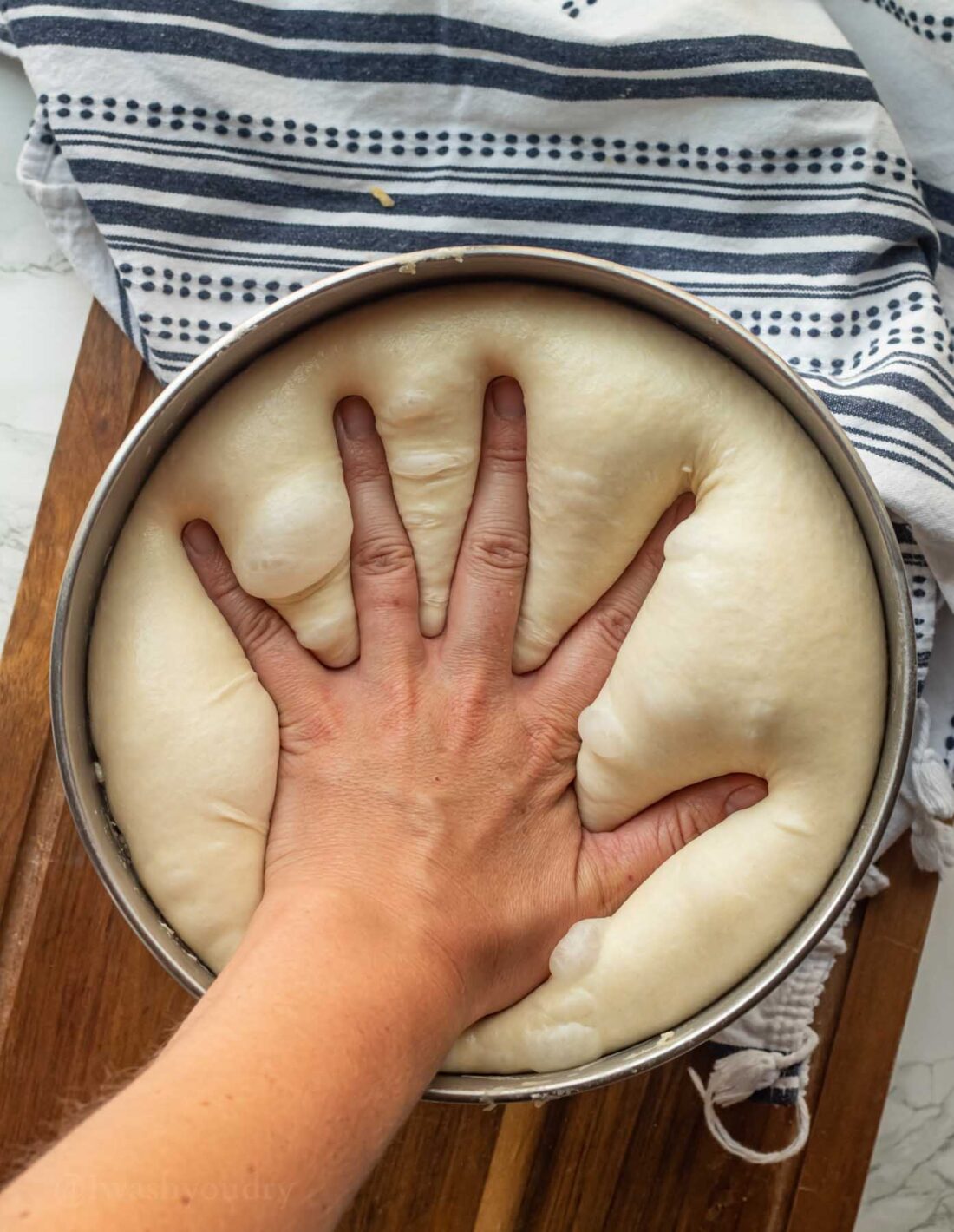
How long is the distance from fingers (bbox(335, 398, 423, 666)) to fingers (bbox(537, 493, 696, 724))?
0.31 ft

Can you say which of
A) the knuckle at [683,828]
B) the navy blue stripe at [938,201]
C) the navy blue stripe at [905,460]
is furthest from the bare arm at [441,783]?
the navy blue stripe at [938,201]

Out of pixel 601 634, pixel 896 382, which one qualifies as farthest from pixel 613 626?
pixel 896 382

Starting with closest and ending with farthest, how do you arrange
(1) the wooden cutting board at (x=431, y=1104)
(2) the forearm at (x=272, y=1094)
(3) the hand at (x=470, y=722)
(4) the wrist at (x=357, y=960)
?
(2) the forearm at (x=272, y=1094) < (4) the wrist at (x=357, y=960) < (3) the hand at (x=470, y=722) < (1) the wooden cutting board at (x=431, y=1104)

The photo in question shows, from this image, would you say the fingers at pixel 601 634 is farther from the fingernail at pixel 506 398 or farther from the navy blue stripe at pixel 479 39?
the navy blue stripe at pixel 479 39

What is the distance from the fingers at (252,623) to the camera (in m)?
0.62

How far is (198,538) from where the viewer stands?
62 centimetres

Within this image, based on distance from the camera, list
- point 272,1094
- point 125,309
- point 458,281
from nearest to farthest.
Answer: point 272,1094
point 458,281
point 125,309

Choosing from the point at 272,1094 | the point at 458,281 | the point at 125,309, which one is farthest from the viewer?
the point at 125,309

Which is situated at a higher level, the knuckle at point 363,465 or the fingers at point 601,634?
the knuckle at point 363,465

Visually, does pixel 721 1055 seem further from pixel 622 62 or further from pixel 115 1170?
pixel 622 62

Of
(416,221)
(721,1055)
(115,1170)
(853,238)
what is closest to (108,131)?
(416,221)

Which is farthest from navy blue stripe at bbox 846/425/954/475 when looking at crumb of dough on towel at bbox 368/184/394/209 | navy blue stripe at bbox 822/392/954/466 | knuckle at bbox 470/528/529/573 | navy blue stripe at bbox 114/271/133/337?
navy blue stripe at bbox 114/271/133/337

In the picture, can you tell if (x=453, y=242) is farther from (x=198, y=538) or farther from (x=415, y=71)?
(x=198, y=538)

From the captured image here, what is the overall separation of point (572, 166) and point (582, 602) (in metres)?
0.28
